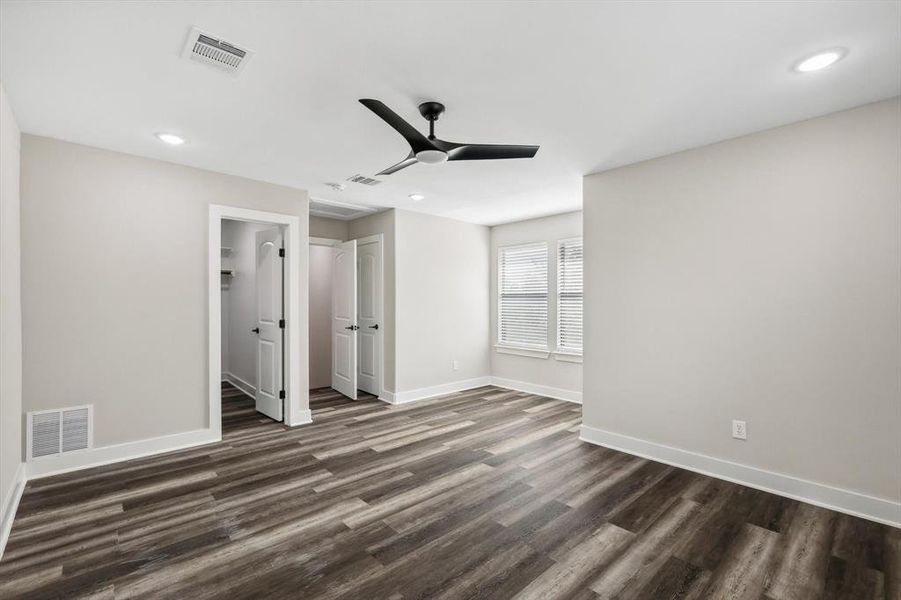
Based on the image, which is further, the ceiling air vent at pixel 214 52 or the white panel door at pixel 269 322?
the white panel door at pixel 269 322

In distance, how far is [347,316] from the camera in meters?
5.84

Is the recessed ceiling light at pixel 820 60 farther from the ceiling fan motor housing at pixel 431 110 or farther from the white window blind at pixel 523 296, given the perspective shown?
the white window blind at pixel 523 296

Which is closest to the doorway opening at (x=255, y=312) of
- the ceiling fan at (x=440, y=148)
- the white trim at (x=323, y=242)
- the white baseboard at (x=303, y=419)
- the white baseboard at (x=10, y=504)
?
the white baseboard at (x=303, y=419)

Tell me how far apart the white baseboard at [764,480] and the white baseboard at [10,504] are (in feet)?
13.6

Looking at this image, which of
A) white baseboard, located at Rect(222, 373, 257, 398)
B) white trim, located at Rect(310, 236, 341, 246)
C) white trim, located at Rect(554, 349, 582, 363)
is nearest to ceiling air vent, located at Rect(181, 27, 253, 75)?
white trim, located at Rect(310, 236, 341, 246)

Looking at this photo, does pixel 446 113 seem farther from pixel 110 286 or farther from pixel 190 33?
pixel 110 286

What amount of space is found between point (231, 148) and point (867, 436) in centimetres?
491

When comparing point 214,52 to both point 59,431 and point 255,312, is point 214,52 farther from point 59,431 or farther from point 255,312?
point 255,312

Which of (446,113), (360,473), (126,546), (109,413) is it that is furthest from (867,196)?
(109,413)

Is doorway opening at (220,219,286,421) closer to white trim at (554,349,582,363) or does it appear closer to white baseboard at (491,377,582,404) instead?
white baseboard at (491,377,582,404)

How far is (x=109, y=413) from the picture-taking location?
3.43 meters

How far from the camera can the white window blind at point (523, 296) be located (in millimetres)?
6023

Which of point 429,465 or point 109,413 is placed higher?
point 109,413

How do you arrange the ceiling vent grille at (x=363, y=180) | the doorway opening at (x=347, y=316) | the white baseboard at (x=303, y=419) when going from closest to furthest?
the ceiling vent grille at (x=363, y=180) < the white baseboard at (x=303, y=419) < the doorway opening at (x=347, y=316)
